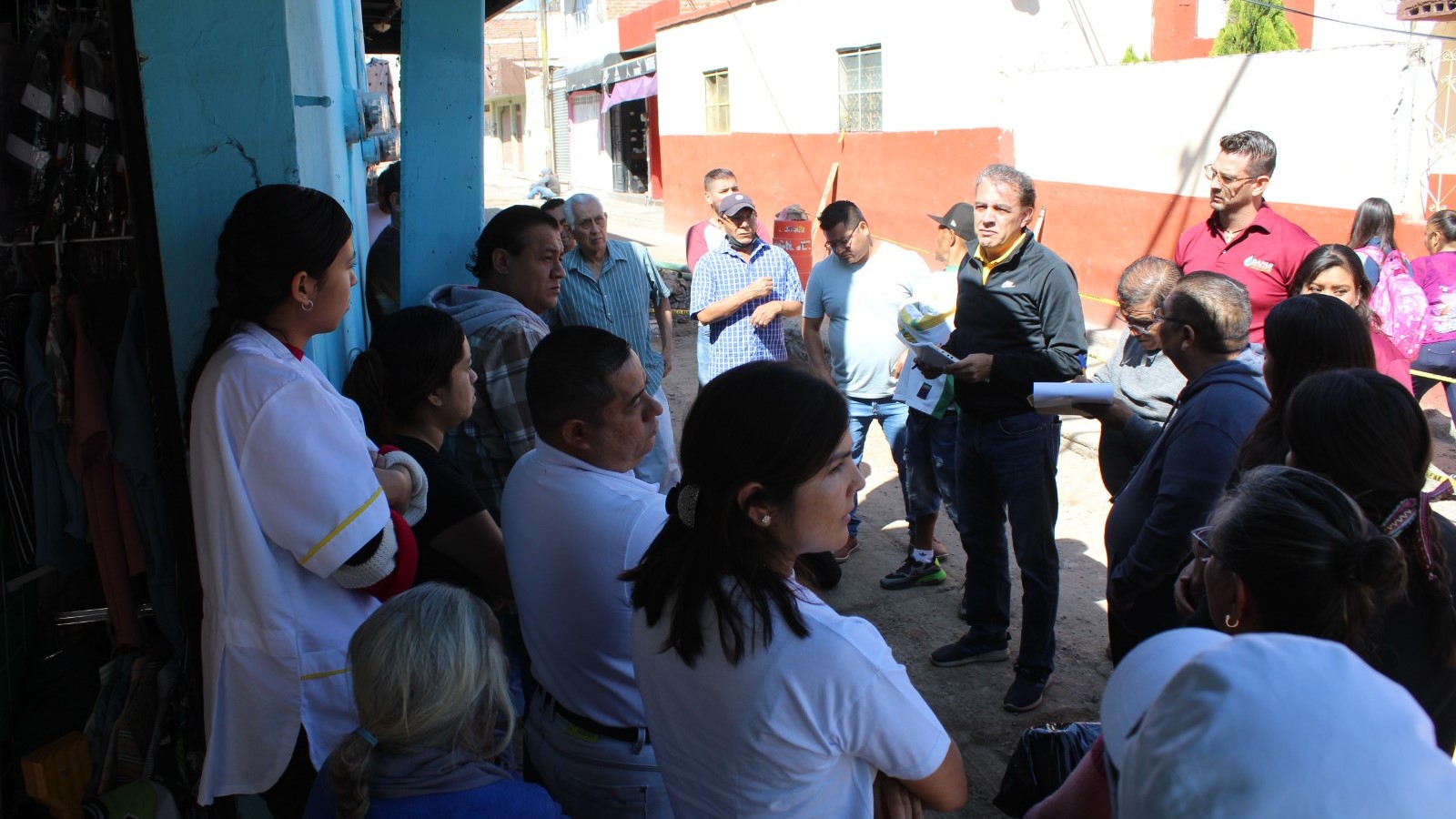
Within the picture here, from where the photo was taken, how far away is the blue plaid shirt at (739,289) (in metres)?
5.64

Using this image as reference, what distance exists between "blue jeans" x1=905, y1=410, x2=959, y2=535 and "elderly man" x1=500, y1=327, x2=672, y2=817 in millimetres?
2431

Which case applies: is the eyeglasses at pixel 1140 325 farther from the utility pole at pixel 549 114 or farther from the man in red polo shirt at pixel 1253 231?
the utility pole at pixel 549 114

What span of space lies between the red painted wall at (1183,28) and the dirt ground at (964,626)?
714 centimetres

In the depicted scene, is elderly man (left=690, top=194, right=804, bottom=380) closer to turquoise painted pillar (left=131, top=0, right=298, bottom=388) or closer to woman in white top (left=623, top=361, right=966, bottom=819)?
turquoise painted pillar (left=131, top=0, right=298, bottom=388)

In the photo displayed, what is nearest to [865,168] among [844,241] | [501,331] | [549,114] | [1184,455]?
[844,241]

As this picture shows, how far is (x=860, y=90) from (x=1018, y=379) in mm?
10856

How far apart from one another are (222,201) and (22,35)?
1084mm

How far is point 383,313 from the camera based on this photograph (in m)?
4.63

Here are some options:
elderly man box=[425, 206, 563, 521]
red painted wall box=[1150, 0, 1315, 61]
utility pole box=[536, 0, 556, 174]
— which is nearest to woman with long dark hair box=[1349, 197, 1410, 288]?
elderly man box=[425, 206, 563, 521]

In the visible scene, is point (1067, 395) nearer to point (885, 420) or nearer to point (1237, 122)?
point (885, 420)

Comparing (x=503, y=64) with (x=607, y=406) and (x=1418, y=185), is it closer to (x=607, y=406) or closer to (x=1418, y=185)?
(x=1418, y=185)

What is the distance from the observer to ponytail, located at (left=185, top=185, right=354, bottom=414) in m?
2.02

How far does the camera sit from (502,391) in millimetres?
3119

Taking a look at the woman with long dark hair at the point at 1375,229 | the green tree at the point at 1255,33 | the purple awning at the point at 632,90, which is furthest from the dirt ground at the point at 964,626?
the purple awning at the point at 632,90
